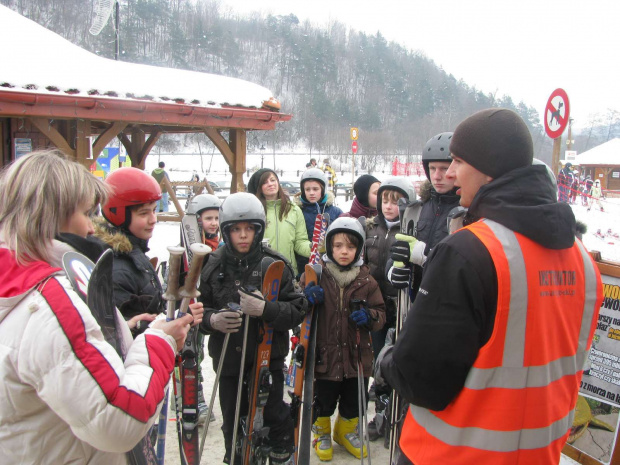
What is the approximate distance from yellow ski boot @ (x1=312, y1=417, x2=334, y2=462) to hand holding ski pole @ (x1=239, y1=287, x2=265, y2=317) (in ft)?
4.00

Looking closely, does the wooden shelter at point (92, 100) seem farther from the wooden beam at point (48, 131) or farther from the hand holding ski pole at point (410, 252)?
the hand holding ski pole at point (410, 252)

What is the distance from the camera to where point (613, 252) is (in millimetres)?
11109

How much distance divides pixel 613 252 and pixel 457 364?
11922mm

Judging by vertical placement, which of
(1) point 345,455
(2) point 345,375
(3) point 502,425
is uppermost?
(3) point 502,425

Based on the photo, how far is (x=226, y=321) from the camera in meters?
2.66

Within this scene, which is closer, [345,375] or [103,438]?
[103,438]

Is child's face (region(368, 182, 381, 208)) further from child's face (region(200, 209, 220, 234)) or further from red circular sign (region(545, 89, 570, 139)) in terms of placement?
red circular sign (region(545, 89, 570, 139))

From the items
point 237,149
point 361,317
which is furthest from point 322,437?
point 237,149

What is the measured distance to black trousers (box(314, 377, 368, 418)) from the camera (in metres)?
3.31

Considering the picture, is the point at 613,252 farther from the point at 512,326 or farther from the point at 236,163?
the point at 512,326

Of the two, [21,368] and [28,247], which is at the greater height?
[28,247]

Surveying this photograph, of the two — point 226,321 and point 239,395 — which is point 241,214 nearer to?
point 226,321

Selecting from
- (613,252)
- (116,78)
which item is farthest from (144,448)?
(613,252)

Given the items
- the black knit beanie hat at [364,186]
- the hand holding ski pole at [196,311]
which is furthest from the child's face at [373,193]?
the hand holding ski pole at [196,311]
